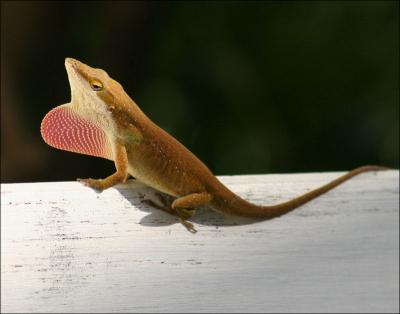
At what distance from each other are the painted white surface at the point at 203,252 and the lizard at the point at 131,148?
26mm

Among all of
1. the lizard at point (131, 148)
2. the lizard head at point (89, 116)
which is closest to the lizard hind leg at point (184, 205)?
the lizard at point (131, 148)

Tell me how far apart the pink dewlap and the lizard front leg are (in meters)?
0.05

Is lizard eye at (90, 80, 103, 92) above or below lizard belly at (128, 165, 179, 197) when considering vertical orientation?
above

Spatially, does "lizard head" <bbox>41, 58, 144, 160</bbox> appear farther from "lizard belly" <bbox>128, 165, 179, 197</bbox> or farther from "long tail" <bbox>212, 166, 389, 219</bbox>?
"long tail" <bbox>212, 166, 389, 219</bbox>

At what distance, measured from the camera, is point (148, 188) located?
103cm

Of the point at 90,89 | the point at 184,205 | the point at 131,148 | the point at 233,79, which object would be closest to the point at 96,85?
the point at 90,89

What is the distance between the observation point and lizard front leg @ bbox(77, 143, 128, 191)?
0.93 metres

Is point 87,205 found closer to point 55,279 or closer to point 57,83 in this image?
point 55,279

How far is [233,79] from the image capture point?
1.66m

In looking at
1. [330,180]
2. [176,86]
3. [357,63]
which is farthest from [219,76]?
[330,180]

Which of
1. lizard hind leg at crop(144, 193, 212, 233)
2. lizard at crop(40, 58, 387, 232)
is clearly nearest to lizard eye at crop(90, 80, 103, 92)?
lizard at crop(40, 58, 387, 232)

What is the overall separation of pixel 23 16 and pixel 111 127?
3.43 feet

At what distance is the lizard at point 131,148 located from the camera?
90 centimetres

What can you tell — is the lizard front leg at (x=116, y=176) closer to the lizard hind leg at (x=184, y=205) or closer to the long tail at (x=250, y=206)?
the lizard hind leg at (x=184, y=205)
